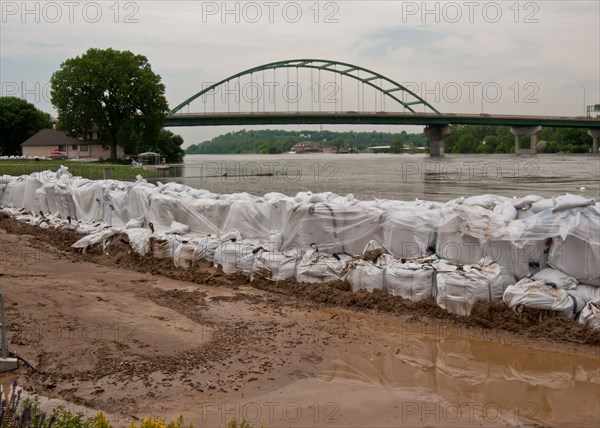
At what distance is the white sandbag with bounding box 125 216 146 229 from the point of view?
10.1 metres

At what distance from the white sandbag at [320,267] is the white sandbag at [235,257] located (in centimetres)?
80

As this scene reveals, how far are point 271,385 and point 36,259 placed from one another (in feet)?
20.8

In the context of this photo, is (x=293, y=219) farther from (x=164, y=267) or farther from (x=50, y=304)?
(x=50, y=304)

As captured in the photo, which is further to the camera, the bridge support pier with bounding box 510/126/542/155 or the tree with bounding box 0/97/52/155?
the tree with bounding box 0/97/52/155

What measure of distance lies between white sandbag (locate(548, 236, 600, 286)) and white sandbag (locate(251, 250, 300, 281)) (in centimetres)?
328

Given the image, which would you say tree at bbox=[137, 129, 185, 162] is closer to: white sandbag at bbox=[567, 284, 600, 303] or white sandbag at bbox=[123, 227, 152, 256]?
white sandbag at bbox=[123, 227, 152, 256]

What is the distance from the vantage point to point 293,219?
8219 millimetres

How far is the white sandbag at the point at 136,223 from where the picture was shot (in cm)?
1010

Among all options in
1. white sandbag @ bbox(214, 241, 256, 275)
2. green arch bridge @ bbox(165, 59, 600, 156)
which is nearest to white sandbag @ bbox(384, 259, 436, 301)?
white sandbag @ bbox(214, 241, 256, 275)

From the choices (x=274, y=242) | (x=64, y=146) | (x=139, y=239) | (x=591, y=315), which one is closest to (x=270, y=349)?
(x=274, y=242)

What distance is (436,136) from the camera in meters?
61.6

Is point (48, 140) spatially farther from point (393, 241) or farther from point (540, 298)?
point (540, 298)

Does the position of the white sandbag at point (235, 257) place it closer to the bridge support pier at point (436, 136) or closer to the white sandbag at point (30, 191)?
the white sandbag at point (30, 191)

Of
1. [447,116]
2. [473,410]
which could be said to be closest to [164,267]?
[473,410]
